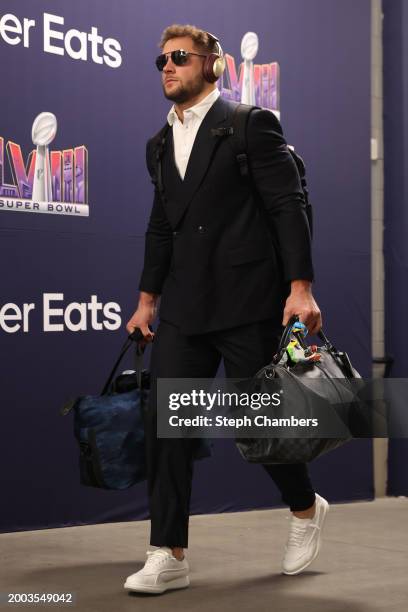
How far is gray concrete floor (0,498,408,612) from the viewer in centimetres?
315

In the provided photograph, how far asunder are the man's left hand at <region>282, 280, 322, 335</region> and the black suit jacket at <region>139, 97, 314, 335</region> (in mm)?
35

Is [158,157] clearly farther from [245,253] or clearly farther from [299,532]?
[299,532]

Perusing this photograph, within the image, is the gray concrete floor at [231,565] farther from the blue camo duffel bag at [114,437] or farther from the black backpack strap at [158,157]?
the black backpack strap at [158,157]

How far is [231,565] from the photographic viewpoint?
12.2ft

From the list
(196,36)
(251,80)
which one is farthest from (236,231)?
(251,80)

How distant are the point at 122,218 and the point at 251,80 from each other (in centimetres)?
99

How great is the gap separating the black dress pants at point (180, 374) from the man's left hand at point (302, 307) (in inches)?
5.7

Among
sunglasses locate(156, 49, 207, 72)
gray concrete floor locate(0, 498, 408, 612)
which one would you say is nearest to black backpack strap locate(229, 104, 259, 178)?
sunglasses locate(156, 49, 207, 72)

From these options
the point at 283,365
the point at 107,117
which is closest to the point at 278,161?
the point at 283,365

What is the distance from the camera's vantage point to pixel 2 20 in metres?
4.31

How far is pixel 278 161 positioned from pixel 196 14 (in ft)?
6.30

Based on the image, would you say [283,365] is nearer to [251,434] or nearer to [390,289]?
[251,434]
